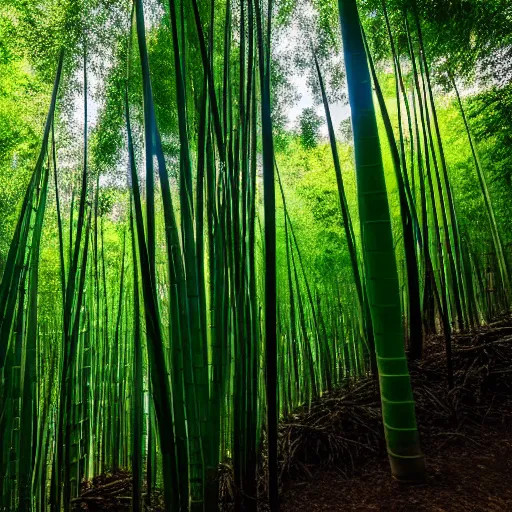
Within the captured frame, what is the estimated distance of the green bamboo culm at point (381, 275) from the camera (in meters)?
1.16

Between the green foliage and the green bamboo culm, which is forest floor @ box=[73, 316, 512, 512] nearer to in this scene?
the green bamboo culm

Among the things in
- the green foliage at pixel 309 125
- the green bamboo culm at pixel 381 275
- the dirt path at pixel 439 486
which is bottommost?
the dirt path at pixel 439 486

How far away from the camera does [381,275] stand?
3.92 feet

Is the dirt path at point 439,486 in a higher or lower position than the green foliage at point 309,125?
lower

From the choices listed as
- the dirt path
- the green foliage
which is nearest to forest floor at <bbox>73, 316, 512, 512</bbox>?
the dirt path

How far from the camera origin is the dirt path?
1069mm

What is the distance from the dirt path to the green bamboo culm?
0.26 ft

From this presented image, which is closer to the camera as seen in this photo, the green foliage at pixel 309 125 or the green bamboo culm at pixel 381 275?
the green bamboo culm at pixel 381 275

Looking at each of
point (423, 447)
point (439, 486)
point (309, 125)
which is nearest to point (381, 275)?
point (439, 486)

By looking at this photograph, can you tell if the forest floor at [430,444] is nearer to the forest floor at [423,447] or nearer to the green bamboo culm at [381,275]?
the forest floor at [423,447]

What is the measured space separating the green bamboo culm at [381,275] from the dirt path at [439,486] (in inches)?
3.2

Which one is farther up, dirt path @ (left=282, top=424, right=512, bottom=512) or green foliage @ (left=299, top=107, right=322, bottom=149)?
green foliage @ (left=299, top=107, right=322, bottom=149)

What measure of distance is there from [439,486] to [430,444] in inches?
15.3

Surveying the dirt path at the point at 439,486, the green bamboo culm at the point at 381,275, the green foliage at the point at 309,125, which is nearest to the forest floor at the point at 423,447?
the dirt path at the point at 439,486
